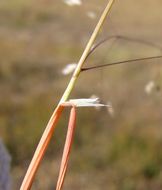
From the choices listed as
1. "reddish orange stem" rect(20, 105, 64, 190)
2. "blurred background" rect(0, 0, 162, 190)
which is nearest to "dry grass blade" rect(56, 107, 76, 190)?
"reddish orange stem" rect(20, 105, 64, 190)

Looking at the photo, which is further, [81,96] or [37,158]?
[81,96]

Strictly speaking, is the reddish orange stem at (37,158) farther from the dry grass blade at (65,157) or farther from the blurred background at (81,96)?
the blurred background at (81,96)

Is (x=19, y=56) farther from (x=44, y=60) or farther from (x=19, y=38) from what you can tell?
(x=19, y=38)

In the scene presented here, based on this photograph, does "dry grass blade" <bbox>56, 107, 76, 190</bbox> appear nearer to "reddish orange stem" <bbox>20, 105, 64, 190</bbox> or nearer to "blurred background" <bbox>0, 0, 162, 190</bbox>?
"reddish orange stem" <bbox>20, 105, 64, 190</bbox>

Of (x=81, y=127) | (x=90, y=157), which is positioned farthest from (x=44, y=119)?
(x=90, y=157)

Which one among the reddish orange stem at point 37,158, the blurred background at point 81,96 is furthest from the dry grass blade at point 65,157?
the blurred background at point 81,96

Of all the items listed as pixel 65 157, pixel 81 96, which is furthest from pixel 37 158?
pixel 81 96

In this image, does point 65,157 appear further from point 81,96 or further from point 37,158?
point 81,96

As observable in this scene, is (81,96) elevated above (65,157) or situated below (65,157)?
above
